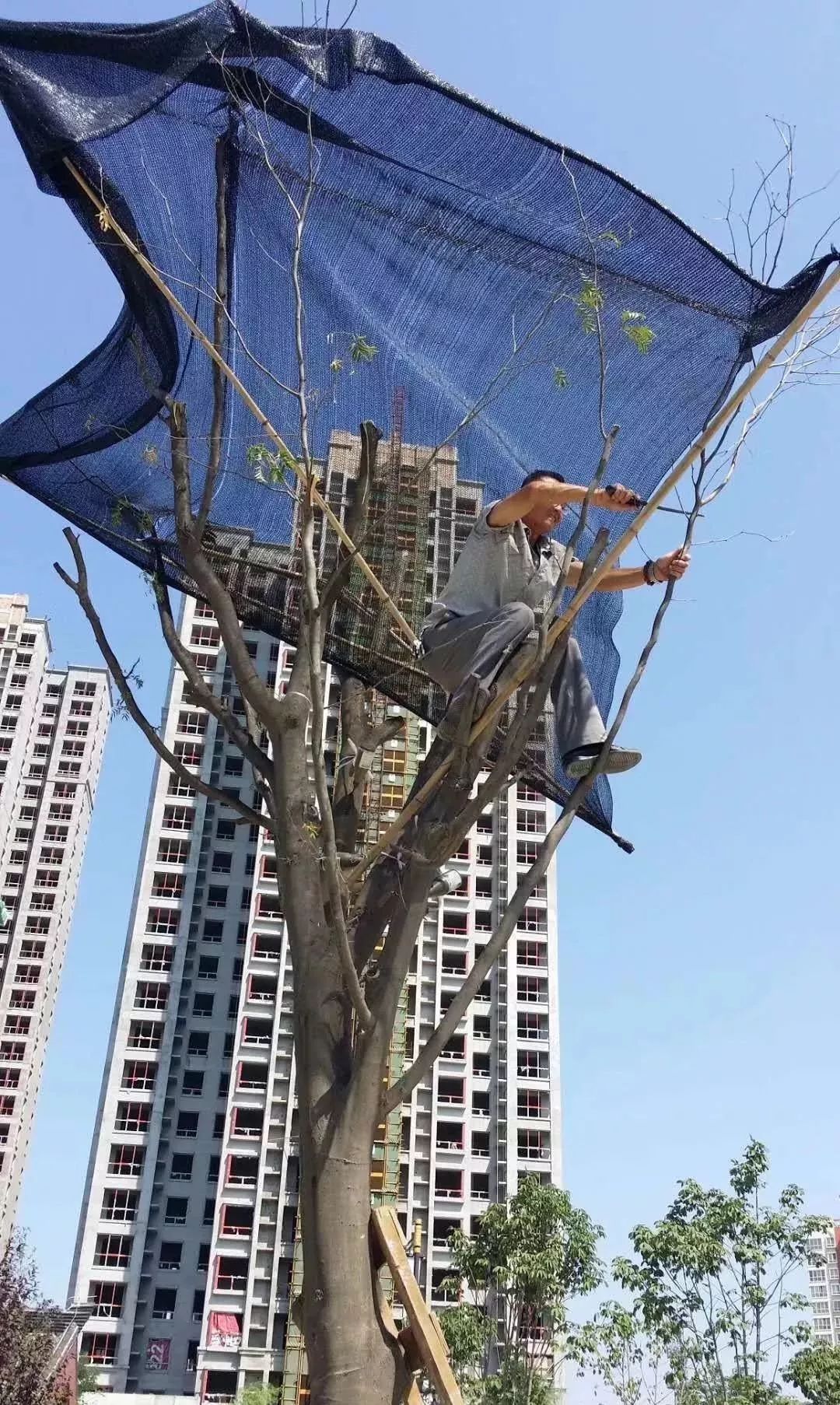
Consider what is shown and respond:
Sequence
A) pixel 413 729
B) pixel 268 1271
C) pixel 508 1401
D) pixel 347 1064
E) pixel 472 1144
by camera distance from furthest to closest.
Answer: pixel 472 1144
pixel 268 1271
pixel 508 1401
pixel 413 729
pixel 347 1064

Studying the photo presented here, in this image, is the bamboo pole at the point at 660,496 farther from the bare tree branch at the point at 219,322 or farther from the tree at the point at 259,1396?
the tree at the point at 259,1396

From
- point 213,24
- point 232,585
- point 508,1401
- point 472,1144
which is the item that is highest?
point 472,1144

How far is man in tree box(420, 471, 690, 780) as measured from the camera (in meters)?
3.54

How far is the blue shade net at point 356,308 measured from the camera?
3.83 metres

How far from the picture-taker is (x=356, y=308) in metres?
4.49

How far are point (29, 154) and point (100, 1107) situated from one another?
4387 centimetres

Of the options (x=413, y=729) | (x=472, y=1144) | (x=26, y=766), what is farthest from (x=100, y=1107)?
(x=413, y=729)

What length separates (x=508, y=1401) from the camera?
2052 centimetres

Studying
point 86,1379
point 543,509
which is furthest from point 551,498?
point 86,1379

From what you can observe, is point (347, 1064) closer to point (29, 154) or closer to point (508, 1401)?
point (29, 154)

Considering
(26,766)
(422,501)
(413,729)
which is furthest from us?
(26,766)

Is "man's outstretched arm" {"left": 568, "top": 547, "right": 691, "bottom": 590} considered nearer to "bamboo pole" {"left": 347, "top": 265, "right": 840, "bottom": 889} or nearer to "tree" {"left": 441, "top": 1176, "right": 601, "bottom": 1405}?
"bamboo pole" {"left": 347, "top": 265, "right": 840, "bottom": 889}

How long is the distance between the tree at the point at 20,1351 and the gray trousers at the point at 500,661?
61.7 feet

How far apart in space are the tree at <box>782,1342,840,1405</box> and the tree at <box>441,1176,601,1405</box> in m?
5.75
